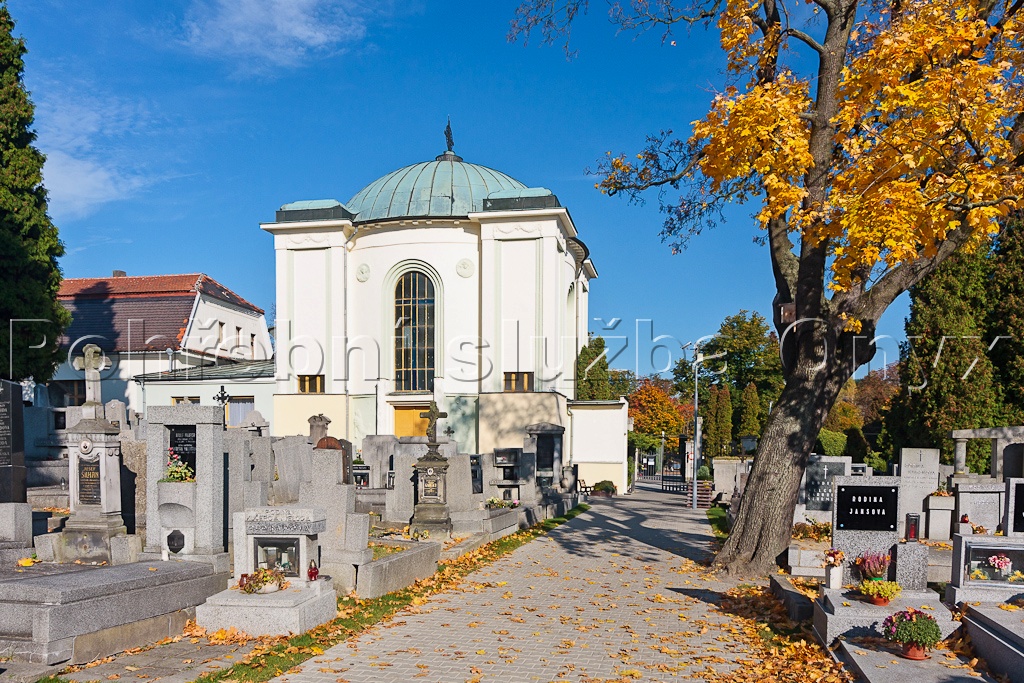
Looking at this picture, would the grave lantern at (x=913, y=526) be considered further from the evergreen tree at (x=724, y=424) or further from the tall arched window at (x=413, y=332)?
the evergreen tree at (x=724, y=424)

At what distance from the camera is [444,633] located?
9016 millimetres

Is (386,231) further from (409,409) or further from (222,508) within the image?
(222,508)

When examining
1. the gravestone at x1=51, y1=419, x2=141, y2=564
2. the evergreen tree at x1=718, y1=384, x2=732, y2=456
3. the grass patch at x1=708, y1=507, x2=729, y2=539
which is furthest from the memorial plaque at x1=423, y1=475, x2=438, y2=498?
the evergreen tree at x1=718, y1=384, x2=732, y2=456

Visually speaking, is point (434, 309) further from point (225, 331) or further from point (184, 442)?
point (184, 442)

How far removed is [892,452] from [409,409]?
1815 centimetres

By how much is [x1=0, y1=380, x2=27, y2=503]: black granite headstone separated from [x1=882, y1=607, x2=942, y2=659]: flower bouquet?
11.7 m

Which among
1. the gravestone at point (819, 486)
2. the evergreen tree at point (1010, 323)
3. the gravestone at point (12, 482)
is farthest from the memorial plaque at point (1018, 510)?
the evergreen tree at point (1010, 323)

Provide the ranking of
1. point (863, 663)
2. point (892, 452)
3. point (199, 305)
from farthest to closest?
point (199, 305) → point (892, 452) → point (863, 663)

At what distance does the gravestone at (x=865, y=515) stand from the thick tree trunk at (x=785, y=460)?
278cm

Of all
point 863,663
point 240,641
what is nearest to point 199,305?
point 240,641

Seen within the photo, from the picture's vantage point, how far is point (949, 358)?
83.6 ft

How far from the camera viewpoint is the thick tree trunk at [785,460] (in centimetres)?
1259

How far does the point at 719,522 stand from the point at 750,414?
24.2 metres

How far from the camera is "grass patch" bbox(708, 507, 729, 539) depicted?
18.5 m
